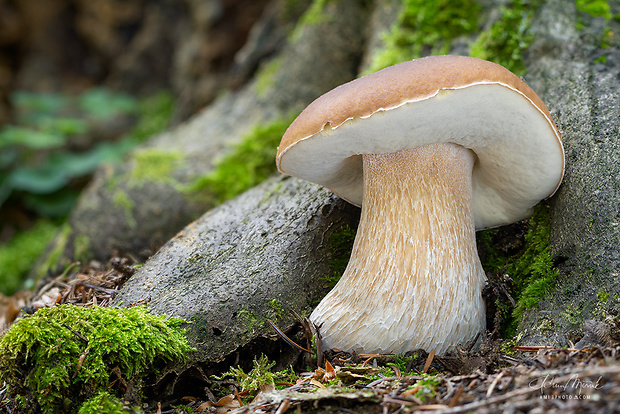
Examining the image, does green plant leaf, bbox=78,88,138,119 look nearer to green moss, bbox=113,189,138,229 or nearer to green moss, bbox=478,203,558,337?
green moss, bbox=113,189,138,229

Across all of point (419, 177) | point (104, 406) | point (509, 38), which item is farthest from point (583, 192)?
point (104, 406)

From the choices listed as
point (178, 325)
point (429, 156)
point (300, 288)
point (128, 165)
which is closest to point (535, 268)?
point (429, 156)

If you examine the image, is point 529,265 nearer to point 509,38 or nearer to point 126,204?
point 509,38

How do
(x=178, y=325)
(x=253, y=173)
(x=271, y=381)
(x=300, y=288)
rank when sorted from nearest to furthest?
(x=271, y=381), (x=178, y=325), (x=300, y=288), (x=253, y=173)

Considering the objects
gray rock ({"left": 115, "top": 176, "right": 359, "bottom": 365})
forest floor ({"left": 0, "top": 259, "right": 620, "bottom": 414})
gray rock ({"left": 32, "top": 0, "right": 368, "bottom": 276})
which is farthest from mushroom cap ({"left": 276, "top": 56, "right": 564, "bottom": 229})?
gray rock ({"left": 32, "top": 0, "right": 368, "bottom": 276})

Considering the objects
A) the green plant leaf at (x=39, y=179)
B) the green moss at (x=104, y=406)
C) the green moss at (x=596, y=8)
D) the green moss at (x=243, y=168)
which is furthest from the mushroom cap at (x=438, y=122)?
the green plant leaf at (x=39, y=179)

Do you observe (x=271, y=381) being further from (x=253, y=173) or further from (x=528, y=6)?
(x=528, y=6)

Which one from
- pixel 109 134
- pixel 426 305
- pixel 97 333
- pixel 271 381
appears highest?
pixel 109 134
